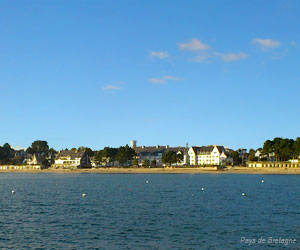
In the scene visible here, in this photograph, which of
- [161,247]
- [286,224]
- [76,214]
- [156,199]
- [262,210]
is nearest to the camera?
[161,247]

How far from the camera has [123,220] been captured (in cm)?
5366

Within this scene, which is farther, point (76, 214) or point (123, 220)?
point (76, 214)

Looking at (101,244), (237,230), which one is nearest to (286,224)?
(237,230)

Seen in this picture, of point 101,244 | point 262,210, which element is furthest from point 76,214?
point 262,210

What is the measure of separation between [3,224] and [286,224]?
3375 cm

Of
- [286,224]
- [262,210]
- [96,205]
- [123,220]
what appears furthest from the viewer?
[96,205]

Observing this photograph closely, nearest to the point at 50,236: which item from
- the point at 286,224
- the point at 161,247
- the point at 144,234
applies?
the point at 144,234

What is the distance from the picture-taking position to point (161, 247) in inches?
1502

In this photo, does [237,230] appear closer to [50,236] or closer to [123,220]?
[123,220]

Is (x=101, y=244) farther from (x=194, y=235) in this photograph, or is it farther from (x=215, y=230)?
(x=215, y=230)

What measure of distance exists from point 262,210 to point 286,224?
43.0 feet

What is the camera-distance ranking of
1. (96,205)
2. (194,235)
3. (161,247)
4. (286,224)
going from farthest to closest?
1. (96,205)
2. (286,224)
3. (194,235)
4. (161,247)

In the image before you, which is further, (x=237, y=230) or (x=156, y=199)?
(x=156, y=199)

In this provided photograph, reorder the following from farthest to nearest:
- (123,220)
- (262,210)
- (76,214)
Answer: (262,210) → (76,214) → (123,220)
